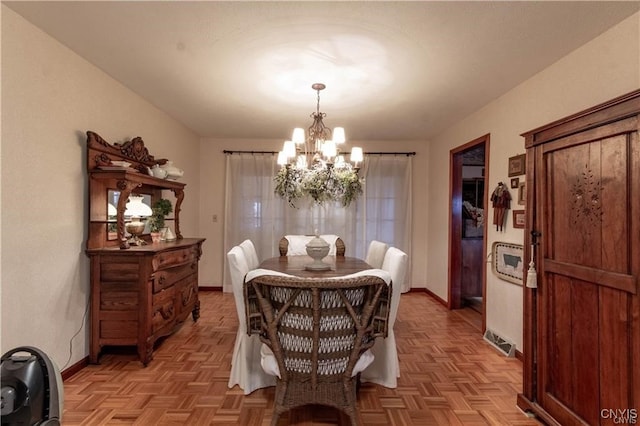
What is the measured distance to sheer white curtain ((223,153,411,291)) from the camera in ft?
16.1

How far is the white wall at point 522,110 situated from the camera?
1937 mm

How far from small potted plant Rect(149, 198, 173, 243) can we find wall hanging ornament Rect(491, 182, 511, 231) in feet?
10.9

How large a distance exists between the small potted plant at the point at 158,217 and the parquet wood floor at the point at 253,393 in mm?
1031

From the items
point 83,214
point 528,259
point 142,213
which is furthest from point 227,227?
point 528,259

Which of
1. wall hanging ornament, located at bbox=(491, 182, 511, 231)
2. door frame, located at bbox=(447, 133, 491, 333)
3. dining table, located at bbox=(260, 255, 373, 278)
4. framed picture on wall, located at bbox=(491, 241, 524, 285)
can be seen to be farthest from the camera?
door frame, located at bbox=(447, 133, 491, 333)

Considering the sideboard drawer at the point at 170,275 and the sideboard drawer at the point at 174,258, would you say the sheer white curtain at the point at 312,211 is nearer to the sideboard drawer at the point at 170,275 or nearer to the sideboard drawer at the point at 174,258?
the sideboard drawer at the point at 174,258

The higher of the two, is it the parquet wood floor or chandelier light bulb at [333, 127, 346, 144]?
chandelier light bulb at [333, 127, 346, 144]

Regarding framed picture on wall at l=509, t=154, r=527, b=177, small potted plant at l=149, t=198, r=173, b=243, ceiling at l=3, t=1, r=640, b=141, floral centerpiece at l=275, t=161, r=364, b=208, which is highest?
ceiling at l=3, t=1, r=640, b=141

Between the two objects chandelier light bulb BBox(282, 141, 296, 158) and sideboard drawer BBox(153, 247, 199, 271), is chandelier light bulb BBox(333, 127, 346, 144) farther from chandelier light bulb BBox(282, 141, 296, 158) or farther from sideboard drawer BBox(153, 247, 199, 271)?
sideboard drawer BBox(153, 247, 199, 271)

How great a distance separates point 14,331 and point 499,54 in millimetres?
3641

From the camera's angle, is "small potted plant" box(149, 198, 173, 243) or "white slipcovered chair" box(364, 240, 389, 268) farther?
"small potted plant" box(149, 198, 173, 243)

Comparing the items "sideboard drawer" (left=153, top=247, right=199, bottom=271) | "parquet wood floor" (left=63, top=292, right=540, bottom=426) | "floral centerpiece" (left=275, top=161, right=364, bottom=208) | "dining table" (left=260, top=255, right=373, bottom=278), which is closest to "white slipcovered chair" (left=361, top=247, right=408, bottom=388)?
"parquet wood floor" (left=63, top=292, right=540, bottom=426)

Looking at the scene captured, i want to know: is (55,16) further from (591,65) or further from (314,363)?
(591,65)

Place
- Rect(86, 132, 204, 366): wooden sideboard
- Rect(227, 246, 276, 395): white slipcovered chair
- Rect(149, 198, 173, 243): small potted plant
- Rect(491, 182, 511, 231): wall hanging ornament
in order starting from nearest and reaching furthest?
Rect(227, 246, 276, 395): white slipcovered chair, Rect(86, 132, 204, 366): wooden sideboard, Rect(491, 182, 511, 231): wall hanging ornament, Rect(149, 198, 173, 243): small potted plant
